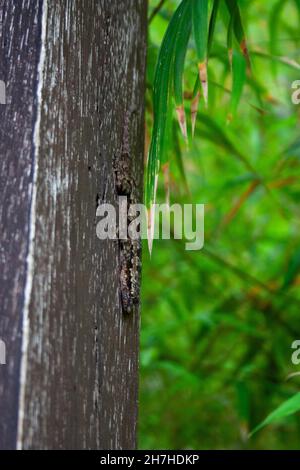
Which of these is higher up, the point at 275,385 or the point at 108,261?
the point at 108,261

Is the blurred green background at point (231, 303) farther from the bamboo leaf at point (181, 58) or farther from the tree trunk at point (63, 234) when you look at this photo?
the tree trunk at point (63, 234)

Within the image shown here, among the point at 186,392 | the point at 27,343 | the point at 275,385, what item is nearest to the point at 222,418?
the point at 186,392

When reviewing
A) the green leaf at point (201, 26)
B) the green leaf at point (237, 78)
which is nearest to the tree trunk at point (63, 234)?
the green leaf at point (201, 26)

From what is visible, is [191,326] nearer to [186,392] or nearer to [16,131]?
[186,392]

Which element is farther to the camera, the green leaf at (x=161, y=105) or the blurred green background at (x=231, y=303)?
the blurred green background at (x=231, y=303)

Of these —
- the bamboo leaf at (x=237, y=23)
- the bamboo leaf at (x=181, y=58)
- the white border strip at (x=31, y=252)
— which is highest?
the bamboo leaf at (x=237, y=23)

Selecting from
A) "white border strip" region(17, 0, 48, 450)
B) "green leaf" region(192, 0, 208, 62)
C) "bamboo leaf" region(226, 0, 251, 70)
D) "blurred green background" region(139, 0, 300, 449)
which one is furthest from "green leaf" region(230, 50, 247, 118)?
"blurred green background" region(139, 0, 300, 449)

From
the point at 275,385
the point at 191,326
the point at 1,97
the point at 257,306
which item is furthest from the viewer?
the point at 191,326
